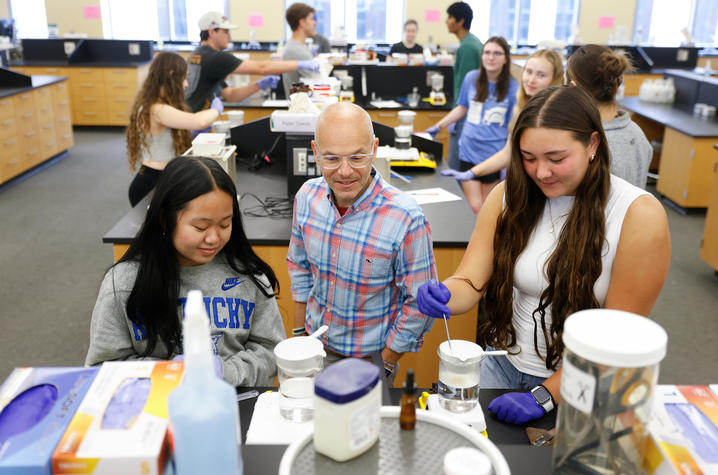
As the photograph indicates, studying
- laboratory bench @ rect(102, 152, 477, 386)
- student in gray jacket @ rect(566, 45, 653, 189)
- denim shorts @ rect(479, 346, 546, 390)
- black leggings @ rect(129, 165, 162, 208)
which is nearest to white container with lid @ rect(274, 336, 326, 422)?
denim shorts @ rect(479, 346, 546, 390)

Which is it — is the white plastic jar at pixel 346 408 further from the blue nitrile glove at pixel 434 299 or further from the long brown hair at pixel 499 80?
the long brown hair at pixel 499 80

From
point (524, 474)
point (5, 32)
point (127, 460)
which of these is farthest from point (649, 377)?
point (5, 32)

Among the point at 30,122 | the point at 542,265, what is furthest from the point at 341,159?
the point at 30,122

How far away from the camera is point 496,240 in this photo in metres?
1.57

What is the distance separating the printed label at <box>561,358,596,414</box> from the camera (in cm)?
73

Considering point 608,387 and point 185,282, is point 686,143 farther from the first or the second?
point 608,387

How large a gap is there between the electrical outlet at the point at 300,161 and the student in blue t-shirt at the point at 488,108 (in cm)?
146

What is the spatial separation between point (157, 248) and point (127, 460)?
0.85 m

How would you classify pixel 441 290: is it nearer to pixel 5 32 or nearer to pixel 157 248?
pixel 157 248

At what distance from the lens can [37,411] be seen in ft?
2.54

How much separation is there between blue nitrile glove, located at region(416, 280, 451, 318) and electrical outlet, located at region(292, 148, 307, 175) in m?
1.57

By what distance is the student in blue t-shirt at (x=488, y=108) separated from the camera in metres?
3.91

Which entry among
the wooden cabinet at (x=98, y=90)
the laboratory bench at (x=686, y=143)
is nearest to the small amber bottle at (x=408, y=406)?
the laboratory bench at (x=686, y=143)

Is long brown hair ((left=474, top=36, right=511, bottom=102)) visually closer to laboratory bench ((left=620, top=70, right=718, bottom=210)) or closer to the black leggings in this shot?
laboratory bench ((left=620, top=70, right=718, bottom=210))
